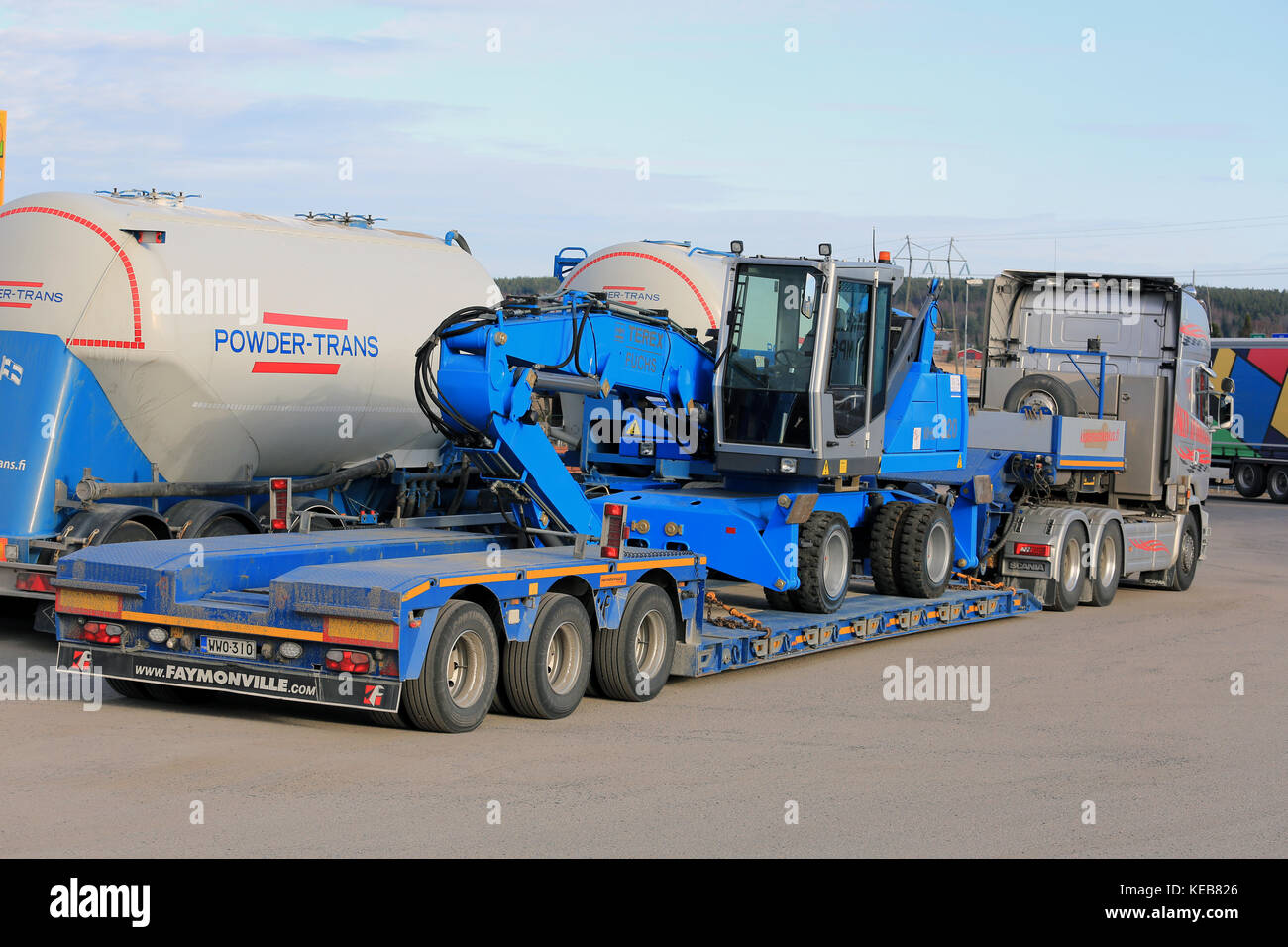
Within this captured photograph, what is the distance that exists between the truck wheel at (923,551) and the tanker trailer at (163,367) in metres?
5.58

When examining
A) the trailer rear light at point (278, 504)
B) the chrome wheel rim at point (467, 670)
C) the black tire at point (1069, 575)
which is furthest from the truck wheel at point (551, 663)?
the black tire at point (1069, 575)

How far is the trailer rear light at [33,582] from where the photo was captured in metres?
12.3

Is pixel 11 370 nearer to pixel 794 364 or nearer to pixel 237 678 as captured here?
pixel 237 678

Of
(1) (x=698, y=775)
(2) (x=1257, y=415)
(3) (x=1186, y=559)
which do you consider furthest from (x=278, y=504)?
(2) (x=1257, y=415)

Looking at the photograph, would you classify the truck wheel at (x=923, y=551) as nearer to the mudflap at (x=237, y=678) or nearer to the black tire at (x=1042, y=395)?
the black tire at (x=1042, y=395)

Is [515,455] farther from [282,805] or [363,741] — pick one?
[282,805]

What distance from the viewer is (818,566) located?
14.2 meters

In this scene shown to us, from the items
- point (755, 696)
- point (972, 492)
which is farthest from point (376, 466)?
point (972, 492)

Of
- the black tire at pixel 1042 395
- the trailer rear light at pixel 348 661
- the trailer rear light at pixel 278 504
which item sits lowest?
the trailer rear light at pixel 348 661

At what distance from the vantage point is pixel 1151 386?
2006 centimetres

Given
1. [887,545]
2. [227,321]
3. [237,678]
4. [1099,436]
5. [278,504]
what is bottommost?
[237,678]

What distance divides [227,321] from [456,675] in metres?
5.07

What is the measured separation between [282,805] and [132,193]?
8.11 metres

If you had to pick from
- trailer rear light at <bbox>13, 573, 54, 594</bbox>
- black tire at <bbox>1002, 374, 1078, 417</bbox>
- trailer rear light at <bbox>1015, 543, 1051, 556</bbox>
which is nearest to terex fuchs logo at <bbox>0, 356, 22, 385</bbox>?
trailer rear light at <bbox>13, 573, 54, 594</bbox>
